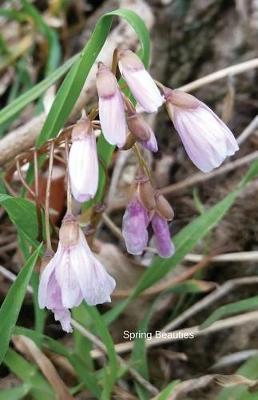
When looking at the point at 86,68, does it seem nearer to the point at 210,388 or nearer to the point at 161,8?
the point at 210,388

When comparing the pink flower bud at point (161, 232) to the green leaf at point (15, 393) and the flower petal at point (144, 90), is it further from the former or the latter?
the green leaf at point (15, 393)

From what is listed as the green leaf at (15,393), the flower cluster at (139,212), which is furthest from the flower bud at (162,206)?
the green leaf at (15,393)

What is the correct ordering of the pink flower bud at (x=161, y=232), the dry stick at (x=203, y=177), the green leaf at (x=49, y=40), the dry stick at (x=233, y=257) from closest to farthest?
the pink flower bud at (x=161, y=232), the dry stick at (x=233, y=257), the dry stick at (x=203, y=177), the green leaf at (x=49, y=40)

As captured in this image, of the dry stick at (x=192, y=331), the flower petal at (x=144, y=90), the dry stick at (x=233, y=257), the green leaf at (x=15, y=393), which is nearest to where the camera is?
the flower petal at (x=144, y=90)

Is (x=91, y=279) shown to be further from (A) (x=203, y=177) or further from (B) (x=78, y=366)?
(A) (x=203, y=177)

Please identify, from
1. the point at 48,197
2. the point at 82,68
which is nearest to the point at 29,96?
the point at 82,68

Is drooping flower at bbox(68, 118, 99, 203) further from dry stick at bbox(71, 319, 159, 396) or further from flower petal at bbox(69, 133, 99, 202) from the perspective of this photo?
dry stick at bbox(71, 319, 159, 396)

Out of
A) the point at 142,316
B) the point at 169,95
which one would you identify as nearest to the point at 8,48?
the point at 142,316
